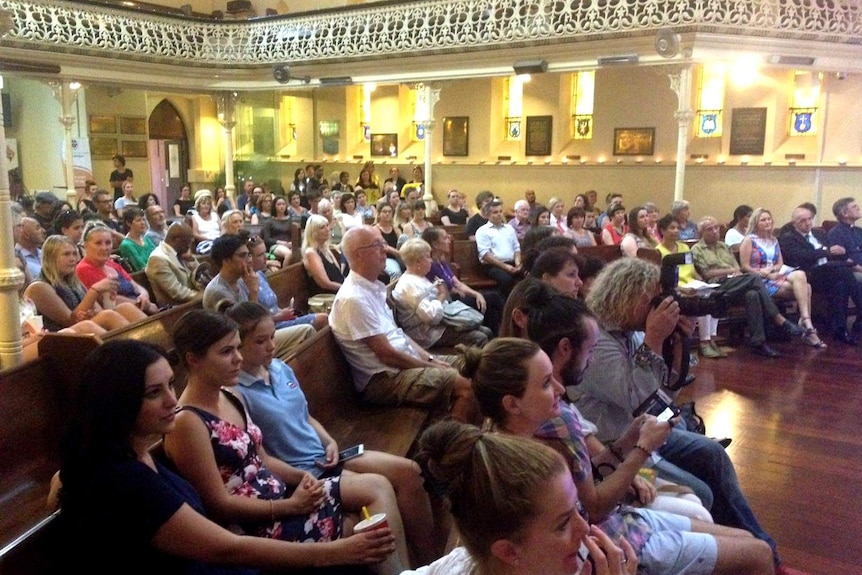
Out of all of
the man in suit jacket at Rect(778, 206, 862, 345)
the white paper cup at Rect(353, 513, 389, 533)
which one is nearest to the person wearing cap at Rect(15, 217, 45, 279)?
the white paper cup at Rect(353, 513, 389, 533)

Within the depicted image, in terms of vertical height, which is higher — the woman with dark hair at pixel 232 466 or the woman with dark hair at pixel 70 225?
the woman with dark hair at pixel 70 225

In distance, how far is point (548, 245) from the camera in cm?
457

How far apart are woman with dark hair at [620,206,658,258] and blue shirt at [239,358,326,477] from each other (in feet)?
15.8

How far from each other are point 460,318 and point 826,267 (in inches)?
171

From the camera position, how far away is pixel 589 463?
2160mm

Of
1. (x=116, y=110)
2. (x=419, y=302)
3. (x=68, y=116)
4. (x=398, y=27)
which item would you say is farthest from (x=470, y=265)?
(x=116, y=110)

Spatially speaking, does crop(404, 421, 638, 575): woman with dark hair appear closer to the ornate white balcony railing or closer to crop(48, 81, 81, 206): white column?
the ornate white balcony railing

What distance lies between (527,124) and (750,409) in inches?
371

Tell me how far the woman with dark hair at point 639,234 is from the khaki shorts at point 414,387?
3.75 meters

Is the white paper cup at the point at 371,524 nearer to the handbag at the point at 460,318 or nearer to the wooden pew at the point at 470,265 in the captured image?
the handbag at the point at 460,318

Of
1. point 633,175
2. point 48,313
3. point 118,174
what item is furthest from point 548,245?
point 118,174

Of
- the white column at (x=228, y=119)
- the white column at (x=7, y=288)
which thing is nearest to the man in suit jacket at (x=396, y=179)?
the white column at (x=228, y=119)

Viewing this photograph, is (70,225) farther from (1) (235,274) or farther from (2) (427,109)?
(2) (427,109)

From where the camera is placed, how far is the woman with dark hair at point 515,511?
1.35 m
